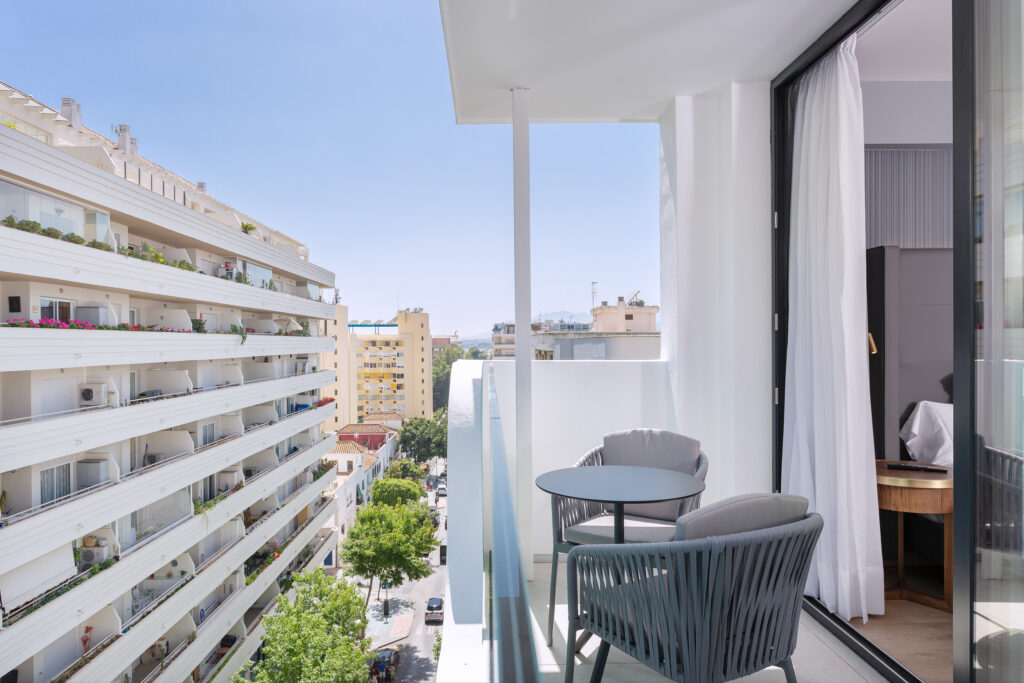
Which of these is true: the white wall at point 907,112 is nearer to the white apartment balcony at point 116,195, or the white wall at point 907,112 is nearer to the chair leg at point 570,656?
the chair leg at point 570,656

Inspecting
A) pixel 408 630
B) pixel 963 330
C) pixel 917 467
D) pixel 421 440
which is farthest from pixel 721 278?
pixel 421 440

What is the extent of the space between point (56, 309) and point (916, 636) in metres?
16.2

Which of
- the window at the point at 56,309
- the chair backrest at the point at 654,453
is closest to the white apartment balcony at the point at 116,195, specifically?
the window at the point at 56,309

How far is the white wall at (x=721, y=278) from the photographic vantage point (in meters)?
2.80

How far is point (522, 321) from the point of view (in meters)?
2.96

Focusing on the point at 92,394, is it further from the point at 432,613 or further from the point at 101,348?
the point at 432,613

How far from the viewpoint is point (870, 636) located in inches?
85.4

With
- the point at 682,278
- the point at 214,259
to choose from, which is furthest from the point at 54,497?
the point at 682,278

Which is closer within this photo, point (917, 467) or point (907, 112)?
point (917, 467)

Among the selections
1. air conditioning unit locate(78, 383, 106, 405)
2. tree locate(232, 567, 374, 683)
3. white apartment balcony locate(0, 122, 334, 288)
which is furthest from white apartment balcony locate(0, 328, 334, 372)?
tree locate(232, 567, 374, 683)

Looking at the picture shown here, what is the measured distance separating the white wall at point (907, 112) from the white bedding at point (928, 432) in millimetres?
1451

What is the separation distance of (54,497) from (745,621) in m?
14.6

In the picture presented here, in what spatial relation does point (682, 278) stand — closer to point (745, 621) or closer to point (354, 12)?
point (745, 621)

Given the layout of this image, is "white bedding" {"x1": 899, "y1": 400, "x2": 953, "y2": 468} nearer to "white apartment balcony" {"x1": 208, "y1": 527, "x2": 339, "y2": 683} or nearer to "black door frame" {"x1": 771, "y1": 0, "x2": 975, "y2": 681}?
"black door frame" {"x1": 771, "y1": 0, "x2": 975, "y2": 681}
